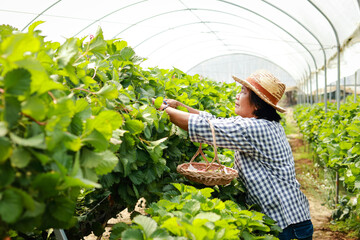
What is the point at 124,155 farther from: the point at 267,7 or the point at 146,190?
the point at 267,7

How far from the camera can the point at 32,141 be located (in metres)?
0.78

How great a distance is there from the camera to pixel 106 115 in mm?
1006

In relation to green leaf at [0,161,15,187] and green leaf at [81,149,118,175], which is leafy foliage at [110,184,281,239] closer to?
green leaf at [81,149,118,175]

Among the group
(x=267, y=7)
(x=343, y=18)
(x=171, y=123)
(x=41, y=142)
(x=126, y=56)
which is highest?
(x=267, y=7)

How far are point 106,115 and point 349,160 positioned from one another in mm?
3337

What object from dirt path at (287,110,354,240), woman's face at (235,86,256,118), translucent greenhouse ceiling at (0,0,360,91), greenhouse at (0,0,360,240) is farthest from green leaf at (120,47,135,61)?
dirt path at (287,110,354,240)

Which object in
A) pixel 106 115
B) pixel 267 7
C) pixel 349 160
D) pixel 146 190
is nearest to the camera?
pixel 106 115

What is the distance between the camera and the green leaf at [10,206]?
74cm

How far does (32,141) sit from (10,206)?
0.49 feet

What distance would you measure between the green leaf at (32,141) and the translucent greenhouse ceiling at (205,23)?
11.6ft

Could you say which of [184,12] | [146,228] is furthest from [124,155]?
[184,12]

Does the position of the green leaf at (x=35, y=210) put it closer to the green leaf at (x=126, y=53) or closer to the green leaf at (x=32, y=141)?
the green leaf at (x=32, y=141)

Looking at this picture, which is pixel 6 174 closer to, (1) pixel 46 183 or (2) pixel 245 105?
(1) pixel 46 183

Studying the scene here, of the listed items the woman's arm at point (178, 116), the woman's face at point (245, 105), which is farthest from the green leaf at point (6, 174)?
the woman's face at point (245, 105)
